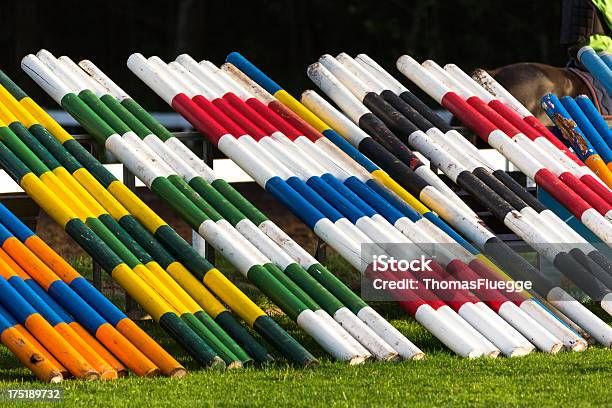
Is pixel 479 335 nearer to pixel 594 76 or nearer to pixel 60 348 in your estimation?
pixel 60 348

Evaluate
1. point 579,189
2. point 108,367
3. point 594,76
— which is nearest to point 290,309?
point 108,367

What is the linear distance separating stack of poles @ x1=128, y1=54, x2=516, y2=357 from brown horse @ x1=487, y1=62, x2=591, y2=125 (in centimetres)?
277

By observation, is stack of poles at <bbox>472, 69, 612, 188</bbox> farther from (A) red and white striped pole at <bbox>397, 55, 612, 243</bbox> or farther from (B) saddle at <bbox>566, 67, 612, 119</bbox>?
(B) saddle at <bbox>566, 67, 612, 119</bbox>

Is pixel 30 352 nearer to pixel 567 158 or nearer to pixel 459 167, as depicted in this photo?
pixel 459 167

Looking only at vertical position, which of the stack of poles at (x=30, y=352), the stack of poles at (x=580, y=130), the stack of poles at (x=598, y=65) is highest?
the stack of poles at (x=598, y=65)

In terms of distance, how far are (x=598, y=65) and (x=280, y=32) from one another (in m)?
16.8

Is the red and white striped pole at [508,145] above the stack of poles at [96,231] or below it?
above

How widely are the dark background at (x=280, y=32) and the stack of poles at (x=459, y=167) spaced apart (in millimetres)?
12386

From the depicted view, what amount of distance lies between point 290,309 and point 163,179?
3.57 feet

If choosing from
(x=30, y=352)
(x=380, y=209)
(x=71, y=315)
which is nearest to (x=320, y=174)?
(x=380, y=209)

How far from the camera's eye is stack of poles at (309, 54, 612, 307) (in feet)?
25.3

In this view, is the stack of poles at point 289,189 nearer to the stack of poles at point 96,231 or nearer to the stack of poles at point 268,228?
the stack of poles at point 268,228

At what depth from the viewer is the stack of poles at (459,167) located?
7703mm

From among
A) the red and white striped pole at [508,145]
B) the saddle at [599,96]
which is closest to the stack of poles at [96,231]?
the red and white striped pole at [508,145]
